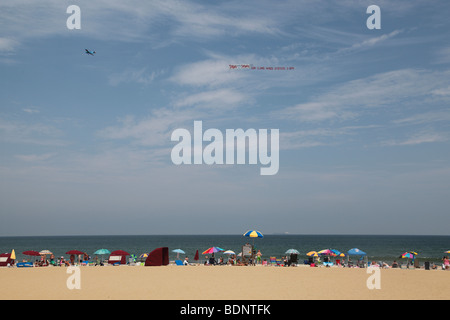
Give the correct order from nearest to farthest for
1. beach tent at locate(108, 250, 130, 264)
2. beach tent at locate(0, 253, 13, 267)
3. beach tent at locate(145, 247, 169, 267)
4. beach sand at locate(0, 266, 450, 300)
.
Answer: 1. beach sand at locate(0, 266, 450, 300)
2. beach tent at locate(145, 247, 169, 267)
3. beach tent at locate(0, 253, 13, 267)
4. beach tent at locate(108, 250, 130, 264)

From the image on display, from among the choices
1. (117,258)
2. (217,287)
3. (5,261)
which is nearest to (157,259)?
(117,258)

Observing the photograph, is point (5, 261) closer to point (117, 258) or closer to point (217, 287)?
point (117, 258)

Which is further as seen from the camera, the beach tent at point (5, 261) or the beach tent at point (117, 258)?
the beach tent at point (117, 258)

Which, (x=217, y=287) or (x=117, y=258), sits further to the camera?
(x=117, y=258)

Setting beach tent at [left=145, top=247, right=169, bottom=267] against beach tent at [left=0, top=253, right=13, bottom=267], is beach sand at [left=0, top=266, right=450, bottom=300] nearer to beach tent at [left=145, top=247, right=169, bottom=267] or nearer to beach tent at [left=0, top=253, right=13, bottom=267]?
beach tent at [left=145, top=247, right=169, bottom=267]

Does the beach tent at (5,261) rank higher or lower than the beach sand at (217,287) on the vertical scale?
lower

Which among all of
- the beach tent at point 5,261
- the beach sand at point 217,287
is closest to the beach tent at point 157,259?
the beach sand at point 217,287

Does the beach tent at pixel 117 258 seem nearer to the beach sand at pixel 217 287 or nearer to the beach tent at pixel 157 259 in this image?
the beach tent at pixel 157 259

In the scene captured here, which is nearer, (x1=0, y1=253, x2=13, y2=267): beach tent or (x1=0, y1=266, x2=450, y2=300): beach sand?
(x1=0, y1=266, x2=450, y2=300): beach sand

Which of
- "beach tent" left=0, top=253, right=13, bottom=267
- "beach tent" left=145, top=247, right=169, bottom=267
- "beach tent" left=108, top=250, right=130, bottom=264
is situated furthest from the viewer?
"beach tent" left=108, top=250, right=130, bottom=264

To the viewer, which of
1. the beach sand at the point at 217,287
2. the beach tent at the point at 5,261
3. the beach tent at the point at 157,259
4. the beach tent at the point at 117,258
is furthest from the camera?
the beach tent at the point at 117,258

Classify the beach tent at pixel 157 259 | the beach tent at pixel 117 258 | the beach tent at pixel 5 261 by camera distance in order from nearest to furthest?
the beach tent at pixel 157 259
the beach tent at pixel 5 261
the beach tent at pixel 117 258

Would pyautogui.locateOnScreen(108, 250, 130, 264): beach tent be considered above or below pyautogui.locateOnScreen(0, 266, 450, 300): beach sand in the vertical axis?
below

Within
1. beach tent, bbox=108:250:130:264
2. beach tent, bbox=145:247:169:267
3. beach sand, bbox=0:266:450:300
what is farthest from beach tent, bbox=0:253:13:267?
beach tent, bbox=145:247:169:267
